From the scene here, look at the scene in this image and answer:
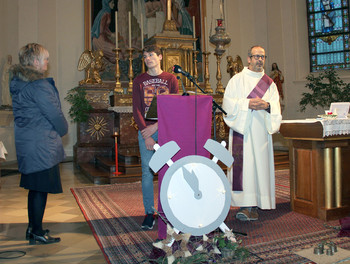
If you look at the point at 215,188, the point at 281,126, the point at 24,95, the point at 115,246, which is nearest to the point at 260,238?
the point at 215,188

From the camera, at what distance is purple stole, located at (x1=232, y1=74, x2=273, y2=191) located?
3.93m

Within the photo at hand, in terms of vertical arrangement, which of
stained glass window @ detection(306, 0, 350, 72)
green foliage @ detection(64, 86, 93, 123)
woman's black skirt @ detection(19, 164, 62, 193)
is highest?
stained glass window @ detection(306, 0, 350, 72)

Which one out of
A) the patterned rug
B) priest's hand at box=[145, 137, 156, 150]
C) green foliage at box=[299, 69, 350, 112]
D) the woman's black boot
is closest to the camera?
the patterned rug

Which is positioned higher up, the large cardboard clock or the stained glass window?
the stained glass window

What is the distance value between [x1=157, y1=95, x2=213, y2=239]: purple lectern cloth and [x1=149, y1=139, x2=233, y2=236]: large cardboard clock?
18 cm

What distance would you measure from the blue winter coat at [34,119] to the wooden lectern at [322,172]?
247 centimetres

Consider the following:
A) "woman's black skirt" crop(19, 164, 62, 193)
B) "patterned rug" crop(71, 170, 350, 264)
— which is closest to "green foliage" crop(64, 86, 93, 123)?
"patterned rug" crop(71, 170, 350, 264)

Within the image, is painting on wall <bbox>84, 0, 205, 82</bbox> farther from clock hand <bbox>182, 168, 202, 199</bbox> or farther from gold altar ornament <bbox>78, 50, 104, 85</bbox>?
clock hand <bbox>182, 168, 202, 199</bbox>

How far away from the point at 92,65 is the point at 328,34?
7.38 meters

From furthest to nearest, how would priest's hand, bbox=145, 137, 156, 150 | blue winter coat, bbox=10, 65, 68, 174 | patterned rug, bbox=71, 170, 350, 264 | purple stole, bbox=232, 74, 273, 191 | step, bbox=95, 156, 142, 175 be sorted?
step, bbox=95, 156, 142, 175 → purple stole, bbox=232, 74, 273, 191 → priest's hand, bbox=145, 137, 156, 150 → blue winter coat, bbox=10, 65, 68, 174 → patterned rug, bbox=71, 170, 350, 264

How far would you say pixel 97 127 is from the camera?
29.9 feet

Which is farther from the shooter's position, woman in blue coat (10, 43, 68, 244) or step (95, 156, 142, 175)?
step (95, 156, 142, 175)

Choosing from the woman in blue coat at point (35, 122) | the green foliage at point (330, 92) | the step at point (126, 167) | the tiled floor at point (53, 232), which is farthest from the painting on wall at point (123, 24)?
the woman in blue coat at point (35, 122)

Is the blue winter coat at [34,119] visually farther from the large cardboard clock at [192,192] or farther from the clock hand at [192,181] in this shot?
the clock hand at [192,181]
